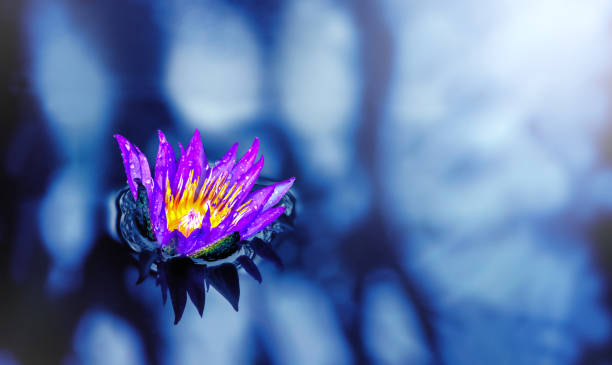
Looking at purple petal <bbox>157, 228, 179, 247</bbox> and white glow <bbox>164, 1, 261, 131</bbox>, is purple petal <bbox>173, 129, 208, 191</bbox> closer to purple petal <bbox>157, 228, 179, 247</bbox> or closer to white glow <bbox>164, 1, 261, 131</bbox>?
purple petal <bbox>157, 228, 179, 247</bbox>

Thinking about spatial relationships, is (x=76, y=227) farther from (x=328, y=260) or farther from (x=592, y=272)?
(x=592, y=272)

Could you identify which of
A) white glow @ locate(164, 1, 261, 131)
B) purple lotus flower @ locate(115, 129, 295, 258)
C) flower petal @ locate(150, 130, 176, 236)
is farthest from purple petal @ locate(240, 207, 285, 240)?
white glow @ locate(164, 1, 261, 131)

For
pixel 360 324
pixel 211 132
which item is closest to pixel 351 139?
pixel 211 132

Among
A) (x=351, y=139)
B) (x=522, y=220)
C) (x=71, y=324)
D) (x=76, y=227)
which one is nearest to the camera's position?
(x=71, y=324)

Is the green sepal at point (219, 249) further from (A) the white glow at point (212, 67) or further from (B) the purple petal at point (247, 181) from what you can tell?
(A) the white glow at point (212, 67)

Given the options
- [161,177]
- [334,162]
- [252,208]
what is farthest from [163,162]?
[334,162]
